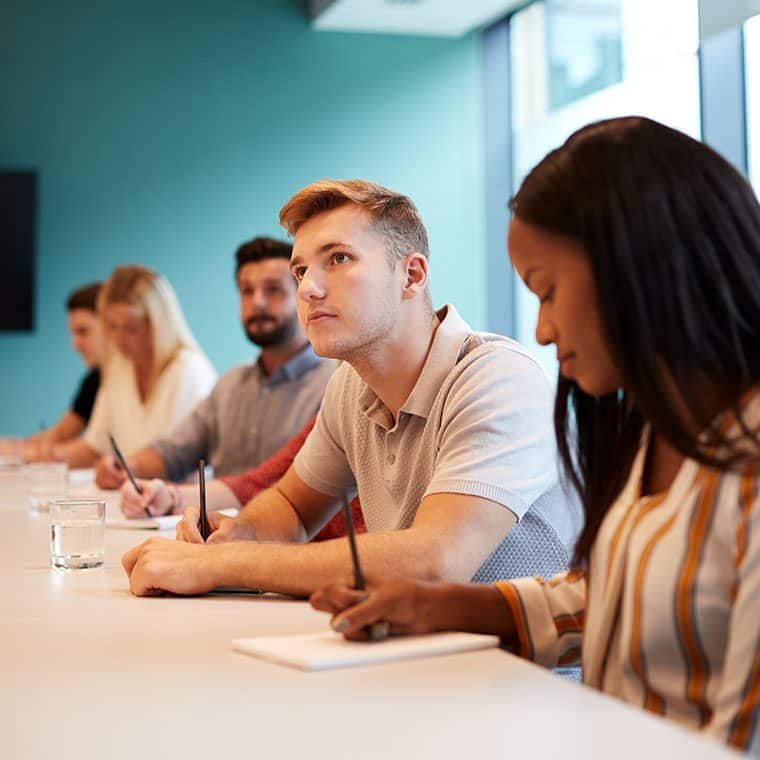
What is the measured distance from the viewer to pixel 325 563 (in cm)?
154

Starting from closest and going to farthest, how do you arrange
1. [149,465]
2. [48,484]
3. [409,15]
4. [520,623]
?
[520,623], [48,484], [149,465], [409,15]

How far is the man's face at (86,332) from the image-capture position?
5.66 meters

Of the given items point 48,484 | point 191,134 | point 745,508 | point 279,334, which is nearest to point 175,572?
point 745,508

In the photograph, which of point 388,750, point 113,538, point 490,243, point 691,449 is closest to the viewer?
point 388,750

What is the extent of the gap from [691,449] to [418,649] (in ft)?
1.11

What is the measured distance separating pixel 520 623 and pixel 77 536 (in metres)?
0.88

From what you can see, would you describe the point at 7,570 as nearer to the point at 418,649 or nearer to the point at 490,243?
the point at 418,649

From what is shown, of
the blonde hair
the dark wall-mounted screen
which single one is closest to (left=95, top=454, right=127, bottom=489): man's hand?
the blonde hair

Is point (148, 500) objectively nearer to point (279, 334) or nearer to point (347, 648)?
point (279, 334)

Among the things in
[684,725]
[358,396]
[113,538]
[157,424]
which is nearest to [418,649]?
[684,725]

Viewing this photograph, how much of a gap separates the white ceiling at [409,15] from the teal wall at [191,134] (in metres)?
0.09

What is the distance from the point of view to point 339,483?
2.18 meters

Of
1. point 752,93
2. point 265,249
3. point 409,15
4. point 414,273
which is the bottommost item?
point 414,273

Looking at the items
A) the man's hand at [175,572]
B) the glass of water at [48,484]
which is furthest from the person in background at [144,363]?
the man's hand at [175,572]
